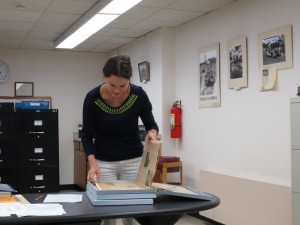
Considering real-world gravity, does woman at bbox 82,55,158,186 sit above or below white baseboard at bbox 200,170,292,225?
above

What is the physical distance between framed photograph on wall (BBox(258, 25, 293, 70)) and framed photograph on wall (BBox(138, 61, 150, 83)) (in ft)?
7.38

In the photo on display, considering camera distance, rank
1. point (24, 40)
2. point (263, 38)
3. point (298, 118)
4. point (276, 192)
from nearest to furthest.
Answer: point (298, 118) < point (276, 192) < point (263, 38) < point (24, 40)

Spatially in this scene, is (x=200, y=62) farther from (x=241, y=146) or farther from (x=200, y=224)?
(x=200, y=224)

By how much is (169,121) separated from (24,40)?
262 centimetres

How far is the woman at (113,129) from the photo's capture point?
224 cm

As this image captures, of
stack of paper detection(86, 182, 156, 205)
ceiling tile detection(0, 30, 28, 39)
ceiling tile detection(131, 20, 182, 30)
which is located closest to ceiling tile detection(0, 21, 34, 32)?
ceiling tile detection(0, 30, 28, 39)

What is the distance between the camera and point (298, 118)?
126 inches

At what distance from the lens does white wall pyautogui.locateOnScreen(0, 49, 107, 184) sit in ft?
24.0

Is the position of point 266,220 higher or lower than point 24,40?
lower

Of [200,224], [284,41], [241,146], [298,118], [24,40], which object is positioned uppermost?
[24,40]

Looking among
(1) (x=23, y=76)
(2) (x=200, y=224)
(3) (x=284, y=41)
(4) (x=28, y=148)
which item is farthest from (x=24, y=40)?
(3) (x=284, y=41)

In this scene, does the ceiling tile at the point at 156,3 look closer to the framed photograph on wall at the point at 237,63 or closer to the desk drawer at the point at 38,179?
the framed photograph on wall at the point at 237,63

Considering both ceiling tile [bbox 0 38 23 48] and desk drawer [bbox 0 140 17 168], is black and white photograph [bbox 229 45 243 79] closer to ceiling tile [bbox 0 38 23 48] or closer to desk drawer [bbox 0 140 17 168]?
desk drawer [bbox 0 140 17 168]

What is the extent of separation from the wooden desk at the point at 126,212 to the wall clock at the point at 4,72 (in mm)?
5612
